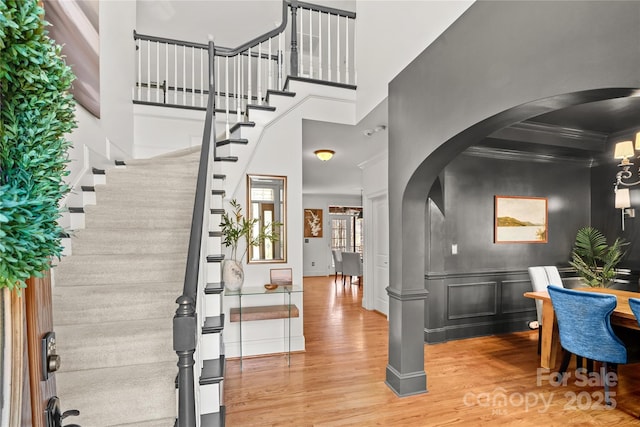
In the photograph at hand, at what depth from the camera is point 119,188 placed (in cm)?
279

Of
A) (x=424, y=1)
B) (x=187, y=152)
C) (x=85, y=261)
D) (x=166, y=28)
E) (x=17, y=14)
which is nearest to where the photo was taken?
(x=17, y=14)

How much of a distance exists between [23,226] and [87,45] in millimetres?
2938

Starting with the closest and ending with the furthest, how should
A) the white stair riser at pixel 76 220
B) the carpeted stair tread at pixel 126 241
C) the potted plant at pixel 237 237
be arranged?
the carpeted stair tread at pixel 126 241 < the white stair riser at pixel 76 220 < the potted plant at pixel 237 237

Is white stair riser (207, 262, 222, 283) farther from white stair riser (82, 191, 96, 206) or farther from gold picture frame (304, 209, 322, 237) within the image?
gold picture frame (304, 209, 322, 237)

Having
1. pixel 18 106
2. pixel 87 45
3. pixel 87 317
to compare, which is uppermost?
pixel 87 45

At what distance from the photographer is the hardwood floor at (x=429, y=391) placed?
2.25 meters

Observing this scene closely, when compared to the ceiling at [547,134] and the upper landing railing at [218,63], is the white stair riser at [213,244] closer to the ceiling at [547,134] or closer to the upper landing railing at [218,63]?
the ceiling at [547,134]

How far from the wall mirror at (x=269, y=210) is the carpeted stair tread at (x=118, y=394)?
6.04 ft

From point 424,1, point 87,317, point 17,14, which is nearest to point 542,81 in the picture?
point 424,1

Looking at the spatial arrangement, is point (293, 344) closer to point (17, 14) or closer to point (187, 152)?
point (187, 152)

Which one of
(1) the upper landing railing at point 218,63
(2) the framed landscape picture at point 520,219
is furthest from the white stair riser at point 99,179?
(2) the framed landscape picture at point 520,219

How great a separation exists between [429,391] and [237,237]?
7.57 ft

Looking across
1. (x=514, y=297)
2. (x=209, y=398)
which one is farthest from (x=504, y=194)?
(x=209, y=398)

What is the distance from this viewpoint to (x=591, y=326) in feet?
7.89
